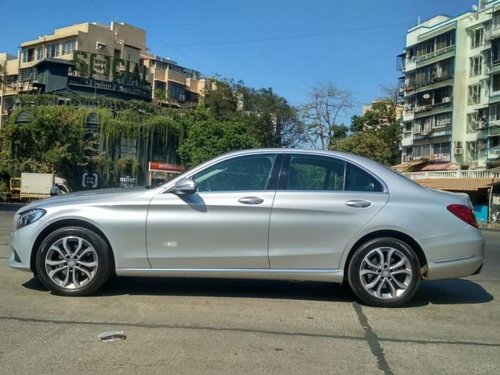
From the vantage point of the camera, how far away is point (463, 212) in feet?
20.6

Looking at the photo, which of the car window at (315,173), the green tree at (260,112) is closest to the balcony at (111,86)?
the green tree at (260,112)

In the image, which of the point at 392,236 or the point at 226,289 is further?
the point at 226,289

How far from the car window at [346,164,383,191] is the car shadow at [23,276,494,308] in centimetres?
121

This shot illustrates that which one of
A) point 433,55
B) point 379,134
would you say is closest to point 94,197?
point 433,55

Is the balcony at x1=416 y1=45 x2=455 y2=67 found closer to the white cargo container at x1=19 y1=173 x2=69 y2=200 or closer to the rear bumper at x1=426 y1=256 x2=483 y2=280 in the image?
the white cargo container at x1=19 y1=173 x2=69 y2=200

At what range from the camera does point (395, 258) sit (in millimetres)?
6141

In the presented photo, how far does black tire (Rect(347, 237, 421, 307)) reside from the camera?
6.11m

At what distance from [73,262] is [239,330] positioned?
205 centimetres

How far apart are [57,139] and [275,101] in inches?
1040

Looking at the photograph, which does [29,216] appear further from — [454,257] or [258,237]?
[454,257]

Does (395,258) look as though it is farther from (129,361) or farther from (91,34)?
(91,34)

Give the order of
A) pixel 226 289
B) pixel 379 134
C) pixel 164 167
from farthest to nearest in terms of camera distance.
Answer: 1. pixel 379 134
2. pixel 164 167
3. pixel 226 289

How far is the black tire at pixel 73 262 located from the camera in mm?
6148

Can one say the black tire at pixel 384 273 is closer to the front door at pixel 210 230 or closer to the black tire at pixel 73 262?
the front door at pixel 210 230
